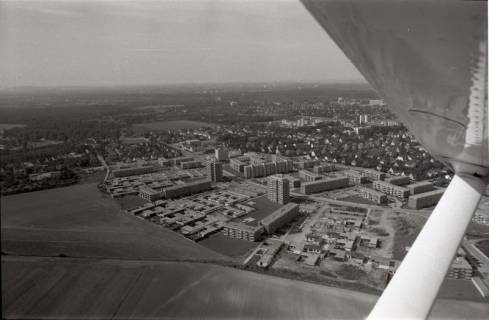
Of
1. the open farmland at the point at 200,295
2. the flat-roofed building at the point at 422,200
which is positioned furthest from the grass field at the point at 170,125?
the open farmland at the point at 200,295

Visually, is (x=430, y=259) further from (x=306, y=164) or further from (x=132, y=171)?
(x=306, y=164)

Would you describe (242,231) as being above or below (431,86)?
below

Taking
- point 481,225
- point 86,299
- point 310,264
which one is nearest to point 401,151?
point 481,225

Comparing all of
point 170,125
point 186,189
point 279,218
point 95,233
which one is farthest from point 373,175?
point 170,125

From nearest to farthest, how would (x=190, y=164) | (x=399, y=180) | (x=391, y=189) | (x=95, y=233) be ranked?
(x=95, y=233), (x=391, y=189), (x=399, y=180), (x=190, y=164)

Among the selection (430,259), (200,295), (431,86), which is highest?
(431,86)

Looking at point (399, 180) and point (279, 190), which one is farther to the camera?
point (399, 180)

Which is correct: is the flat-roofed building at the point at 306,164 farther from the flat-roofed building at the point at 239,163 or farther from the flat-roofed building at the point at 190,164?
the flat-roofed building at the point at 190,164
